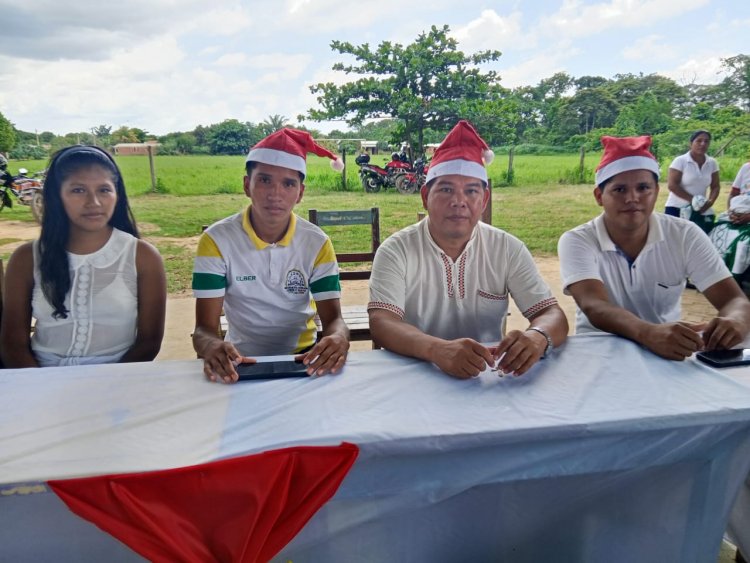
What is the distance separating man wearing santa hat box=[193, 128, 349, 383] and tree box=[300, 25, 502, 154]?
8527mm

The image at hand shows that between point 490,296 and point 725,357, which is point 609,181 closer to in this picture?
point 490,296

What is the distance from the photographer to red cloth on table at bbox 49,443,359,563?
94 centimetres

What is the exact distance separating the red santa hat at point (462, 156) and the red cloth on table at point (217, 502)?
1193 mm

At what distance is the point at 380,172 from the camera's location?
1133 centimetres

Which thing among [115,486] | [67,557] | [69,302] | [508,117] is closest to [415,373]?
[115,486]

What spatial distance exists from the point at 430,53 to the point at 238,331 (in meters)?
9.36

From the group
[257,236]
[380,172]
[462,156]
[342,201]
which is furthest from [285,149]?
[380,172]

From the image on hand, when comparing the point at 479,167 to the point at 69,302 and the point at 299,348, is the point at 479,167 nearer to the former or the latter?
the point at 299,348

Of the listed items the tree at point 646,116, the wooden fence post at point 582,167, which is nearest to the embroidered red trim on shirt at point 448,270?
the tree at point 646,116

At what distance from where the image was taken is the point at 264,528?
1.00 meters

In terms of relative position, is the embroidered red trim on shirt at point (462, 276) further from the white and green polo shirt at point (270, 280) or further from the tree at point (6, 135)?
the tree at point (6, 135)

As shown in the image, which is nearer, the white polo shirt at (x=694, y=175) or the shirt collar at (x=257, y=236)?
the shirt collar at (x=257, y=236)

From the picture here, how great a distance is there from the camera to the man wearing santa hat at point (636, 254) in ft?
6.42

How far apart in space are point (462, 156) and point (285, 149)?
678 millimetres
